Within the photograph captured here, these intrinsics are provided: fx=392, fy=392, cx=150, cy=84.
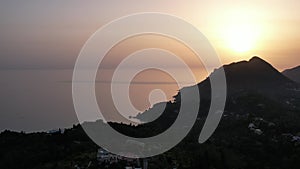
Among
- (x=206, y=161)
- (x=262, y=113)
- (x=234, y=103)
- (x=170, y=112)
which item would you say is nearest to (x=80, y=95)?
(x=170, y=112)

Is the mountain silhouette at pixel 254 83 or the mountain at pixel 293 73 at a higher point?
the mountain at pixel 293 73

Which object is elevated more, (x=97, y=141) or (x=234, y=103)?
(x=234, y=103)

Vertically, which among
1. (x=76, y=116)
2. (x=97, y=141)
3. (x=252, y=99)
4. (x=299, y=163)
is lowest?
(x=299, y=163)

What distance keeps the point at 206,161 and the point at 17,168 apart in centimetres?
1212

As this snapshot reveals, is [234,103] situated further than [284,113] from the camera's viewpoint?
Yes

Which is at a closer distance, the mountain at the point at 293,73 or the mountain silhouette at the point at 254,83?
the mountain silhouette at the point at 254,83

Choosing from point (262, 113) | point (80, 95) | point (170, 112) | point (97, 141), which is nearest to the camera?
point (97, 141)

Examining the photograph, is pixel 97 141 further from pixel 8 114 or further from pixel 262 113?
pixel 8 114

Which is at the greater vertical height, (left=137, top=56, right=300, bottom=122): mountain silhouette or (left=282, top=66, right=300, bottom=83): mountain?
(left=282, top=66, right=300, bottom=83): mountain

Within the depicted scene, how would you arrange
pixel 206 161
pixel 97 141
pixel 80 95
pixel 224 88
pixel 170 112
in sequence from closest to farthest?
pixel 206 161
pixel 97 141
pixel 170 112
pixel 224 88
pixel 80 95

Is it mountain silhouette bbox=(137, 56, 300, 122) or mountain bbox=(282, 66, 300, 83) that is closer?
mountain silhouette bbox=(137, 56, 300, 122)

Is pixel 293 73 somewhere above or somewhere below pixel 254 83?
above

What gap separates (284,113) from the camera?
142ft

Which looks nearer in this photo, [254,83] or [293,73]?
[254,83]
